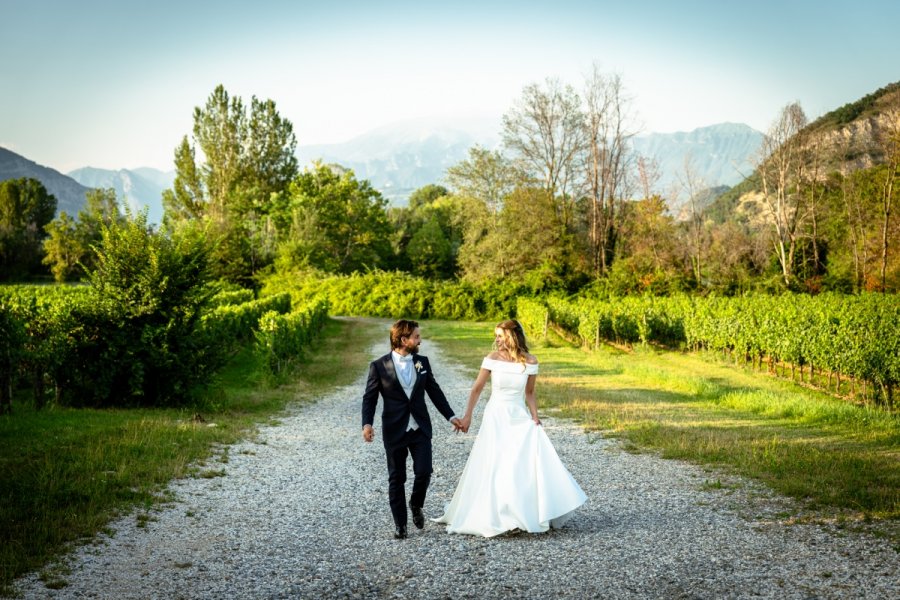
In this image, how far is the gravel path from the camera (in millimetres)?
4844

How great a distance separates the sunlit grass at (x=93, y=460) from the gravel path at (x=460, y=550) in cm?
34

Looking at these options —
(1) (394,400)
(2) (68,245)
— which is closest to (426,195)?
(2) (68,245)

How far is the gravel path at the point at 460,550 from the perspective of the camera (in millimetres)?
→ 4844

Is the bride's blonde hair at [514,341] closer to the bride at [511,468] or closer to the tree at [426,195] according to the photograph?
the bride at [511,468]

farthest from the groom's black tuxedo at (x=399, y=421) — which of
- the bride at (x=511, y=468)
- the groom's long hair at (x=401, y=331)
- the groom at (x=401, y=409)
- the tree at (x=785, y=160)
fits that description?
the tree at (x=785, y=160)

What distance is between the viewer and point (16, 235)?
7462 cm

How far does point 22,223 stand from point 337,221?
163 feet

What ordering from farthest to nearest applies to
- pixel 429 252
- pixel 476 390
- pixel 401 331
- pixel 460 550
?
1. pixel 429 252
2. pixel 476 390
3. pixel 401 331
4. pixel 460 550

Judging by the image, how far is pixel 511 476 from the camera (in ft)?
19.2

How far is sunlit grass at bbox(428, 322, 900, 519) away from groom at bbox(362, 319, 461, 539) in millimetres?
4187

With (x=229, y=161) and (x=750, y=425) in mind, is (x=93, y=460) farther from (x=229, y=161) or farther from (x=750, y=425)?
(x=229, y=161)

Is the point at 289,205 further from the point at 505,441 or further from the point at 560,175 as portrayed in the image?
the point at 505,441

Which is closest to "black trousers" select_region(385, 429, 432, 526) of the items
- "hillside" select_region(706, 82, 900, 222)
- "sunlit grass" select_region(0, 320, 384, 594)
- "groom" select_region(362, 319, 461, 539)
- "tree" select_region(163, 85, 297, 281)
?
"groom" select_region(362, 319, 461, 539)

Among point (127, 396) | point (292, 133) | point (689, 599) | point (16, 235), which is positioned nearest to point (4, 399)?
point (127, 396)
